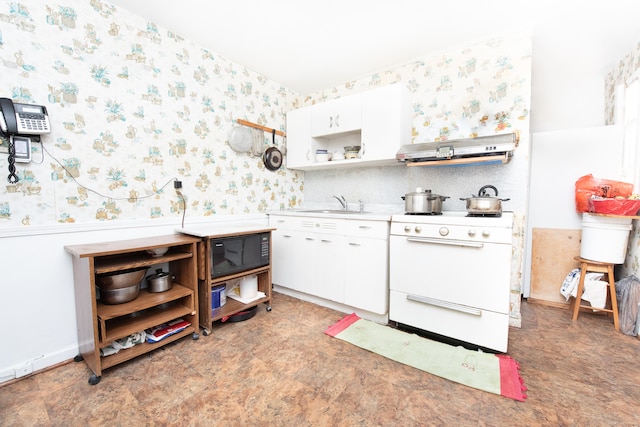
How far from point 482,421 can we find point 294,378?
0.99 metres

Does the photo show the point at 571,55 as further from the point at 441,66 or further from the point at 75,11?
the point at 75,11

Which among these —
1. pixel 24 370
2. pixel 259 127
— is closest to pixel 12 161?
pixel 24 370

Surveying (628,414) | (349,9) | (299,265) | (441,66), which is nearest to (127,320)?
(299,265)

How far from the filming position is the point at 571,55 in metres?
2.58

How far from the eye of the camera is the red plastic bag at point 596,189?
2.32m

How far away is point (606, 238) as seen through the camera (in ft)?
7.50

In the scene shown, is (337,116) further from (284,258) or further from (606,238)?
(606,238)

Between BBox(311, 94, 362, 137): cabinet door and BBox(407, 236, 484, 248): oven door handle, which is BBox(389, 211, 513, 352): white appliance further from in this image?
BBox(311, 94, 362, 137): cabinet door

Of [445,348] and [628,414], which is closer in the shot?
[628,414]

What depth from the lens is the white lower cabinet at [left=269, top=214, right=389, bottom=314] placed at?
2250mm

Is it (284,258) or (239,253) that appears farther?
(284,258)

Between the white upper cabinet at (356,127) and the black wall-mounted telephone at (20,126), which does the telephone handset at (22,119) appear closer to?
the black wall-mounted telephone at (20,126)

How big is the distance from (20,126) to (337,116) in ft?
7.76

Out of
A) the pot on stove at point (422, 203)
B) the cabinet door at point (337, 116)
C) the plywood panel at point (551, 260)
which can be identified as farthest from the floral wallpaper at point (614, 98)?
the cabinet door at point (337, 116)
